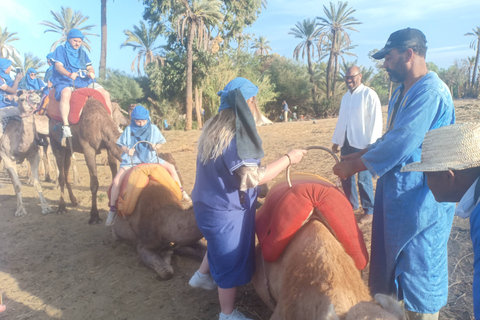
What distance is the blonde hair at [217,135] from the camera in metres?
2.51

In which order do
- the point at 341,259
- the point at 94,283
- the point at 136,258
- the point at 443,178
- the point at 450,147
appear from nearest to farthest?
the point at 450,147
the point at 443,178
the point at 341,259
the point at 94,283
the point at 136,258

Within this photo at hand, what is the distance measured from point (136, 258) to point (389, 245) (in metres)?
3.63

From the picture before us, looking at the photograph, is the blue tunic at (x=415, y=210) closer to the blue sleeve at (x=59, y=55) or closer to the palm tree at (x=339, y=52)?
the blue sleeve at (x=59, y=55)

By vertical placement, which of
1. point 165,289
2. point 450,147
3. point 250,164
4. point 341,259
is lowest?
point 165,289

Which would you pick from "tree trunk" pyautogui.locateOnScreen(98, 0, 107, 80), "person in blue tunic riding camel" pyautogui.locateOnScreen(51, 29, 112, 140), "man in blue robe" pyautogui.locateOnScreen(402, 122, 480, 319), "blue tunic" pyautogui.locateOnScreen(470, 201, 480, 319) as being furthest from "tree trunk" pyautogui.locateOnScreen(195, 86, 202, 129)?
"blue tunic" pyautogui.locateOnScreen(470, 201, 480, 319)

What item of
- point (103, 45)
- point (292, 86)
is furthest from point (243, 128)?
point (292, 86)

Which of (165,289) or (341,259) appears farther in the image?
(165,289)

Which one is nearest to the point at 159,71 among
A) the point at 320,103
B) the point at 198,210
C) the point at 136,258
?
the point at 320,103

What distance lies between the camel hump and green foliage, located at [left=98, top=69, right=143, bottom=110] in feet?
79.7

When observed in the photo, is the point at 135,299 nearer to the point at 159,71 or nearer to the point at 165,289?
the point at 165,289

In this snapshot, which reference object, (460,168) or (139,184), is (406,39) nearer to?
(460,168)

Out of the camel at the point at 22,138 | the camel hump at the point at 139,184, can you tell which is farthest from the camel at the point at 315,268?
the camel at the point at 22,138

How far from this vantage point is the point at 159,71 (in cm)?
2648

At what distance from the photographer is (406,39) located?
2521 millimetres
